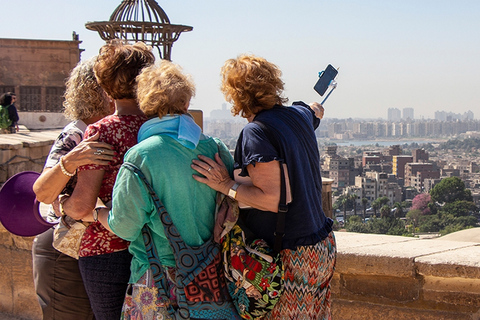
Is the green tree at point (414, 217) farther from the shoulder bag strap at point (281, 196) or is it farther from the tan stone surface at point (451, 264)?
the shoulder bag strap at point (281, 196)

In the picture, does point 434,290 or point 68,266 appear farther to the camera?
point 434,290

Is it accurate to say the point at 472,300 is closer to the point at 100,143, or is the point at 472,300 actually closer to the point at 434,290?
the point at 434,290

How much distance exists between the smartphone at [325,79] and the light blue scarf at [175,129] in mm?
861

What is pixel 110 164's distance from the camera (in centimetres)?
229

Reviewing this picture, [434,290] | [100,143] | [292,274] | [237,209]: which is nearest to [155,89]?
[100,143]

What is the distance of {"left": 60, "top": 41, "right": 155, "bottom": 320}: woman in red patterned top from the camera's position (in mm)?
2254

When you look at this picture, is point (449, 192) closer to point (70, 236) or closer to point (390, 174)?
point (390, 174)

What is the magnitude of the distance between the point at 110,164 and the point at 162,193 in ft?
1.00


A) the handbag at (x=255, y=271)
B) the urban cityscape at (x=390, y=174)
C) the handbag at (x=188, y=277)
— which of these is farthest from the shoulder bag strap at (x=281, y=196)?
the urban cityscape at (x=390, y=174)

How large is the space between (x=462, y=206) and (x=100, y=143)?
36962 mm

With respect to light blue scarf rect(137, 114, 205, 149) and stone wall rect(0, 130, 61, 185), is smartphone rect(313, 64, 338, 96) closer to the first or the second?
light blue scarf rect(137, 114, 205, 149)

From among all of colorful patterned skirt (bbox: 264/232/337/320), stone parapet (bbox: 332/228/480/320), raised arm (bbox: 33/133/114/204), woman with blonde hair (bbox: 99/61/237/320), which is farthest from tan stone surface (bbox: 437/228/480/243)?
raised arm (bbox: 33/133/114/204)

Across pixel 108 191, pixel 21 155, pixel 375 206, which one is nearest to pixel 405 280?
pixel 108 191

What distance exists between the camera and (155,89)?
2.13 metres
